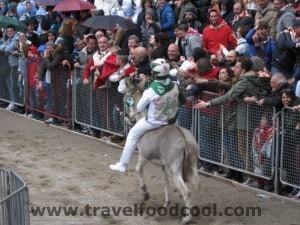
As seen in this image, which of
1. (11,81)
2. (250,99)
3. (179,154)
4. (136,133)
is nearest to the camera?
(179,154)

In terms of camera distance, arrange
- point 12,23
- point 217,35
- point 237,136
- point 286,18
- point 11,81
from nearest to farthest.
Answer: point 237,136, point 286,18, point 217,35, point 11,81, point 12,23

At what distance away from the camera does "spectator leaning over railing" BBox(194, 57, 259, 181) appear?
13633 mm

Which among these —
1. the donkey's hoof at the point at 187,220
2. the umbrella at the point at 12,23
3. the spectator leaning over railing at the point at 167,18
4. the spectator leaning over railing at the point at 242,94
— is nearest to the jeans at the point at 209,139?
the spectator leaning over railing at the point at 242,94

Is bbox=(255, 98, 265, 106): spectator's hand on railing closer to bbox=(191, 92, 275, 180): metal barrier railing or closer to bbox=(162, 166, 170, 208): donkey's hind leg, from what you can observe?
bbox=(191, 92, 275, 180): metal barrier railing

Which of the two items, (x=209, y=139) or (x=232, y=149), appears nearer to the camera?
(x=232, y=149)

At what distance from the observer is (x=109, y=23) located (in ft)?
60.5

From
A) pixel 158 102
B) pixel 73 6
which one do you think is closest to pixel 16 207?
pixel 158 102

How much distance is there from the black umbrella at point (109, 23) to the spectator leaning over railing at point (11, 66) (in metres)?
2.56

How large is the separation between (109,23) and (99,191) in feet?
18.8

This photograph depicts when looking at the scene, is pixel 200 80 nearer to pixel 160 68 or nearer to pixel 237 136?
pixel 237 136

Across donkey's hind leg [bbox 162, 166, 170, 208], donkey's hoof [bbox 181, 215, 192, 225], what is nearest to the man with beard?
donkey's hind leg [bbox 162, 166, 170, 208]

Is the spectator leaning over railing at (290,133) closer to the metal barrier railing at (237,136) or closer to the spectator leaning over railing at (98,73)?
the metal barrier railing at (237,136)

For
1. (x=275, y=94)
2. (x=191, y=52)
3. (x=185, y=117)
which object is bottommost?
(x=185, y=117)

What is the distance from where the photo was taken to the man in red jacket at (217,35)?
54.5 ft
